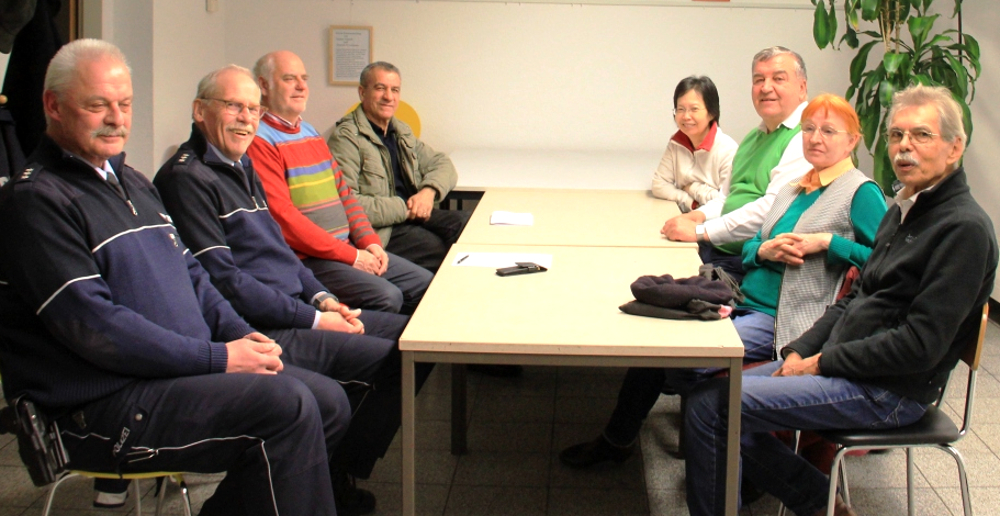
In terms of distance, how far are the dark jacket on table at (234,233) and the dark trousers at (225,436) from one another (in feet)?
1.56

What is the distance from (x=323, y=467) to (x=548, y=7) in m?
3.63

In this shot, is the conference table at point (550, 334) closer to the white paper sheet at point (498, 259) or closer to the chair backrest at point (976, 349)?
the white paper sheet at point (498, 259)

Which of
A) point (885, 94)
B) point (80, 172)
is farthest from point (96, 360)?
point (885, 94)

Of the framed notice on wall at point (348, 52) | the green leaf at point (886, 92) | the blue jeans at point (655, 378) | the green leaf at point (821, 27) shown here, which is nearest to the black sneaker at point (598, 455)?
the blue jeans at point (655, 378)

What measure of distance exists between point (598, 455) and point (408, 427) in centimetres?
104

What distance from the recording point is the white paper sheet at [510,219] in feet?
11.1

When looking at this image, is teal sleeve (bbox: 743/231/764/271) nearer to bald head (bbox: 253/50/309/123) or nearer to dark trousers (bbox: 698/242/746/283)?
dark trousers (bbox: 698/242/746/283)

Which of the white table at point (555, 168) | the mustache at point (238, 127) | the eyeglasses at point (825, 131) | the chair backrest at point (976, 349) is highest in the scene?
the eyeglasses at point (825, 131)

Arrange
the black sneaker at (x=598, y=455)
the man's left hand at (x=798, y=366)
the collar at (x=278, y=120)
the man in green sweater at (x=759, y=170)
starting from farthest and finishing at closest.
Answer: the collar at (x=278, y=120) < the man in green sweater at (x=759, y=170) < the black sneaker at (x=598, y=455) < the man's left hand at (x=798, y=366)

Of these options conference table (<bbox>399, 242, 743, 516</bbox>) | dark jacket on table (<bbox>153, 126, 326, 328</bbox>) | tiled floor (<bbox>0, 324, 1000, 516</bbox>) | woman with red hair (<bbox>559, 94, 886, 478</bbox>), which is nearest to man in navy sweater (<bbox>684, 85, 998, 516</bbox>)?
Answer: conference table (<bbox>399, 242, 743, 516</bbox>)

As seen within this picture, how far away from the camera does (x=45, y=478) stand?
6.04ft

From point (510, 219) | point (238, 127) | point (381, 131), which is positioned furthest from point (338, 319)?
point (381, 131)

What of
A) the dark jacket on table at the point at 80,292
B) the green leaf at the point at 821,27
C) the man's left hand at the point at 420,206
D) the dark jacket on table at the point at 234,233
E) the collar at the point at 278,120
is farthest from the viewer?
the green leaf at the point at 821,27

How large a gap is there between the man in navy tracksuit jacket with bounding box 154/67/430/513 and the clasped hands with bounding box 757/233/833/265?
111 centimetres
